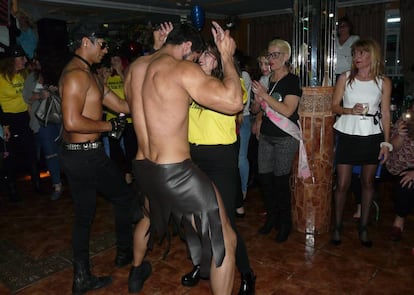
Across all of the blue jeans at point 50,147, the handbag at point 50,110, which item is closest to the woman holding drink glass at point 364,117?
the handbag at point 50,110

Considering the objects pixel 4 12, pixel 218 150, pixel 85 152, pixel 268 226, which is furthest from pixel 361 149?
pixel 4 12

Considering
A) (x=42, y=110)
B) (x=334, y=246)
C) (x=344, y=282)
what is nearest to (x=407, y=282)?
(x=344, y=282)

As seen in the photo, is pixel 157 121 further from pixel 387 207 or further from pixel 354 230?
pixel 387 207

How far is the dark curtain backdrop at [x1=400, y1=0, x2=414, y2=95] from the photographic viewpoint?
8906 millimetres

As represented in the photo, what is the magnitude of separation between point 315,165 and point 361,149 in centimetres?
→ 41

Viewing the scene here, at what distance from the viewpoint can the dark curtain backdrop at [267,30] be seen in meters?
11.6

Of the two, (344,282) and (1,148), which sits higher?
(1,148)

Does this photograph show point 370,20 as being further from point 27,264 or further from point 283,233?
point 27,264

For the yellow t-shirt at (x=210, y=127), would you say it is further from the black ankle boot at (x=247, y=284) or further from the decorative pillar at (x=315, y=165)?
the decorative pillar at (x=315, y=165)

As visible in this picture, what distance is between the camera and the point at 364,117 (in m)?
2.96

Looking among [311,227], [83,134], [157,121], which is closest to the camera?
[157,121]

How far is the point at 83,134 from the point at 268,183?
5.09 ft

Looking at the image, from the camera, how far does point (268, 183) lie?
3234 mm

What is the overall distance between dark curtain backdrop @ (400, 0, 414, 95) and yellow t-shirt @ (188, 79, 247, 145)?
25.9 ft
